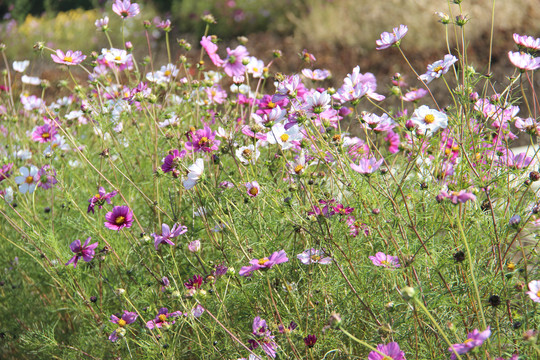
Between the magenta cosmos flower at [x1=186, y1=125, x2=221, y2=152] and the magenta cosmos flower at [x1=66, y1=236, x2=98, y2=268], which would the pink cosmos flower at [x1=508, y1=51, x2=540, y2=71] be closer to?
the magenta cosmos flower at [x1=186, y1=125, x2=221, y2=152]

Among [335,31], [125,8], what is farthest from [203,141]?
[335,31]

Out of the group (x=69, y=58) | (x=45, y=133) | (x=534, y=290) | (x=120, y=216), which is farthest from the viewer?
(x=45, y=133)

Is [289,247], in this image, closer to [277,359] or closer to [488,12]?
[277,359]

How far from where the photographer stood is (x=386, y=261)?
129cm

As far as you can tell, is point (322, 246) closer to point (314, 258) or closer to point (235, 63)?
point (314, 258)

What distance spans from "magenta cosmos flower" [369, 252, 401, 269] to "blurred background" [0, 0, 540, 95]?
3.41m

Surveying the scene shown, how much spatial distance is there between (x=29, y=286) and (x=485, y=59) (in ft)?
15.6

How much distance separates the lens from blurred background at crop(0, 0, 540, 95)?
5488 mm

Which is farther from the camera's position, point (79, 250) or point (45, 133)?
point (45, 133)

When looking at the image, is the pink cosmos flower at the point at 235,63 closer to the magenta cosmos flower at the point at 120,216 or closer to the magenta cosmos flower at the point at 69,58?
the magenta cosmos flower at the point at 69,58

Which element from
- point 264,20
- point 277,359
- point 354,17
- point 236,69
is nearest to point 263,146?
point 236,69

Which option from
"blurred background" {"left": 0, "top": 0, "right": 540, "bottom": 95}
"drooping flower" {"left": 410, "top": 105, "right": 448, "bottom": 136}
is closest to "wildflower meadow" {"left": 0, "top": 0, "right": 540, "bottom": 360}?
"drooping flower" {"left": 410, "top": 105, "right": 448, "bottom": 136}

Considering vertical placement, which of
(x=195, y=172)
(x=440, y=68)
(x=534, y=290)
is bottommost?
(x=534, y=290)

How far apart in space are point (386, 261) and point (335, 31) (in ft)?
17.5
